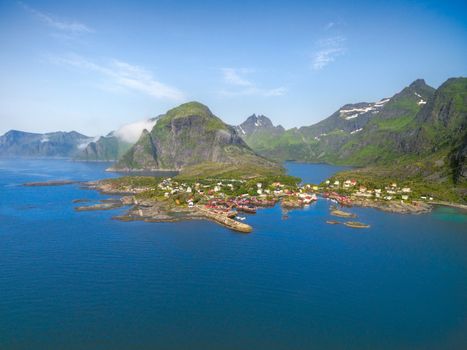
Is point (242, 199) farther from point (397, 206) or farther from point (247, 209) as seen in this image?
point (397, 206)

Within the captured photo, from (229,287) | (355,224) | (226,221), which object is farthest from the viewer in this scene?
(355,224)

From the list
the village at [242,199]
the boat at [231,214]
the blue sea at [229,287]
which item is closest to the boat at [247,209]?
the village at [242,199]

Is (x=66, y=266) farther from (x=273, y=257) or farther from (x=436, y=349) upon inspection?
(x=436, y=349)

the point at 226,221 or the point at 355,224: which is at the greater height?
the point at 355,224

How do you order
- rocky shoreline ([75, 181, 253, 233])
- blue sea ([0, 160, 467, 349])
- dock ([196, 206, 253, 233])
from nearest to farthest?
blue sea ([0, 160, 467, 349]) < dock ([196, 206, 253, 233]) < rocky shoreline ([75, 181, 253, 233])

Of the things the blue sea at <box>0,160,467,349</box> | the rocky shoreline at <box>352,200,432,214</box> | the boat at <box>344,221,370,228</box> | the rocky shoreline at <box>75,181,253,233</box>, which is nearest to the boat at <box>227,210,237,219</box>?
the rocky shoreline at <box>75,181,253,233</box>

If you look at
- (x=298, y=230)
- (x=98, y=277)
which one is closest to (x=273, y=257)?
(x=298, y=230)

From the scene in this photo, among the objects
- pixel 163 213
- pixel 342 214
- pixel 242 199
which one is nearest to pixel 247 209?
pixel 242 199

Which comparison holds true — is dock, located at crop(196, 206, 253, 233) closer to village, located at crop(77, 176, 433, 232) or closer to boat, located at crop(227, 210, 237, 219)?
village, located at crop(77, 176, 433, 232)
